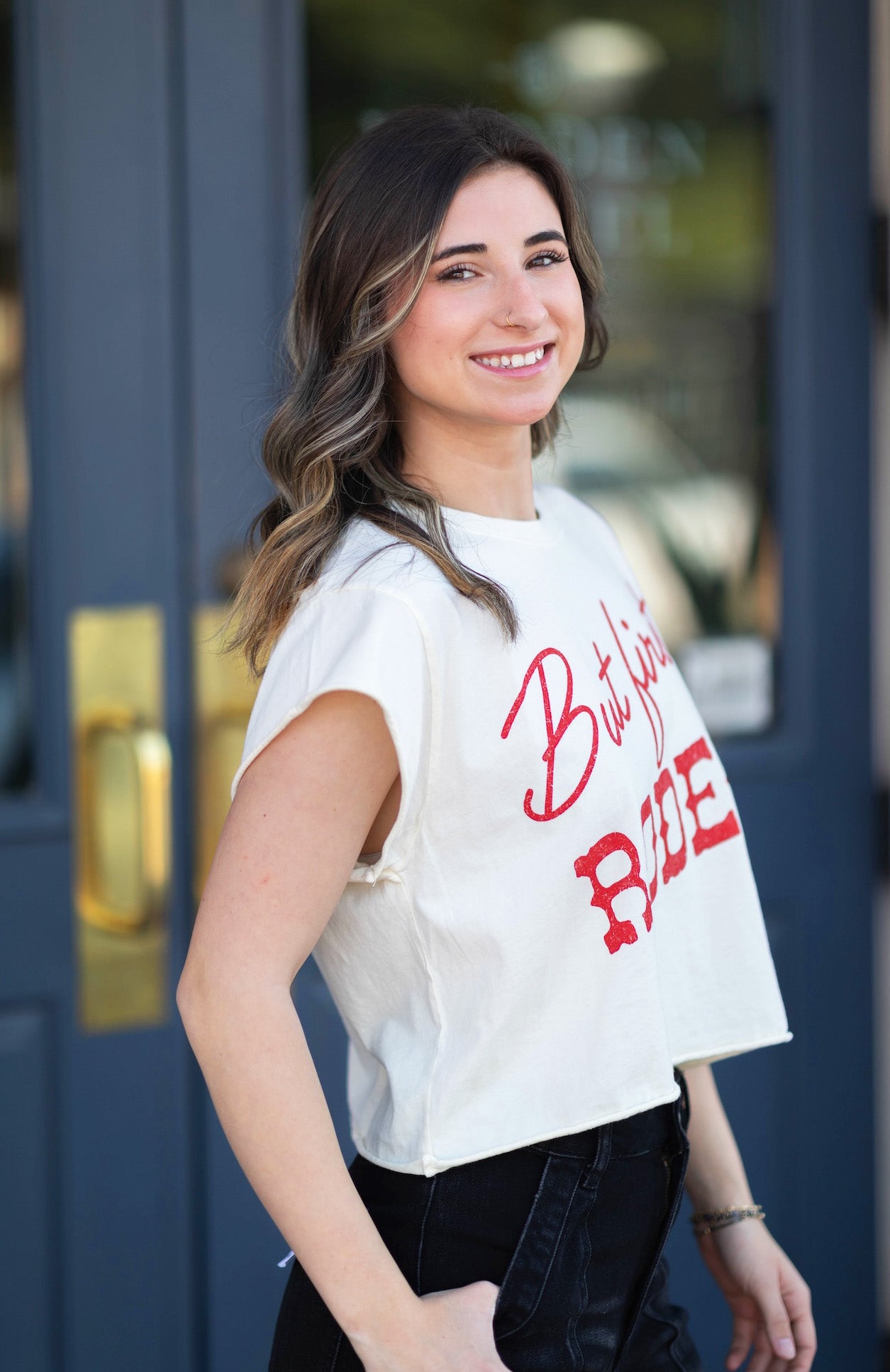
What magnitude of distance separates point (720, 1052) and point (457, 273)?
0.59m

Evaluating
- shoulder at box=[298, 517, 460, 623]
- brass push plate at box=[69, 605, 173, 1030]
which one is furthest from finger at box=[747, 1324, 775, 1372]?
brass push plate at box=[69, 605, 173, 1030]

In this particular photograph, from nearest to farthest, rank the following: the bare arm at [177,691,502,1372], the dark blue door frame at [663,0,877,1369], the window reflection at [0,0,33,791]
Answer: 1. the bare arm at [177,691,502,1372]
2. the window reflection at [0,0,33,791]
3. the dark blue door frame at [663,0,877,1369]

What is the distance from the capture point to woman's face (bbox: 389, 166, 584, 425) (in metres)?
0.90

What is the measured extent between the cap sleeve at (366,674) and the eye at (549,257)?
28 centimetres

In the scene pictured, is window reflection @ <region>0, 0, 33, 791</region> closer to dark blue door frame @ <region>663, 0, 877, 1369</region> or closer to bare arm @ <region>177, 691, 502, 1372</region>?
bare arm @ <region>177, 691, 502, 1372</region>

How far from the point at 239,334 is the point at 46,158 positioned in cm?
27

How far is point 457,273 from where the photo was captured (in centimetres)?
91

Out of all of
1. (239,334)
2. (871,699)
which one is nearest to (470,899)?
(239,334)

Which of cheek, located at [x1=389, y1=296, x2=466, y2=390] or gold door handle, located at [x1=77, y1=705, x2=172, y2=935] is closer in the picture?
cheek, located at [x1=389, y1=296, x2=466, y2=390]

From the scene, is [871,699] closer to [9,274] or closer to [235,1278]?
[235,1278]

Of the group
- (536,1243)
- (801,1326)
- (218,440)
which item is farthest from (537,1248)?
(218,440)

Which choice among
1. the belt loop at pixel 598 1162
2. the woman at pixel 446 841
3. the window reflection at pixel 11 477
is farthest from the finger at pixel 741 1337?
the window reflection at pixel 11 477

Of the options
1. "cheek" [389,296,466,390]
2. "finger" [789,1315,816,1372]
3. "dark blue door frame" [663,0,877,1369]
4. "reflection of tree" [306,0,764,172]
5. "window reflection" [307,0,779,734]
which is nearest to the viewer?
"cheek" [389,296,466,390]

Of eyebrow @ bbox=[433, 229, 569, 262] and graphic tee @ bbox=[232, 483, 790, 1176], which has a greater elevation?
eyebrow @ bbox=[433, 229, 569, 262]
